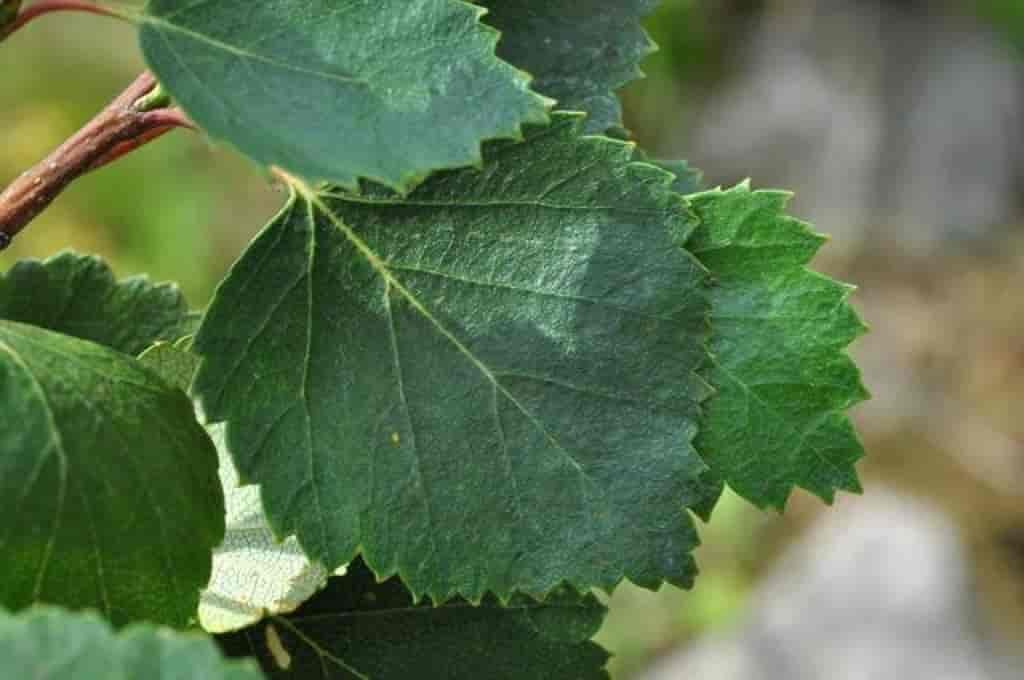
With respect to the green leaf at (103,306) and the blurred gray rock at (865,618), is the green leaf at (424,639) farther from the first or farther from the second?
the blurred gray rock at (865,618)

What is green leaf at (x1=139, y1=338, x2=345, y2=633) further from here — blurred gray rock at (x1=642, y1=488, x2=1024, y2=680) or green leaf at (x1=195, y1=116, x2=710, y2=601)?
blurred gray rock at (x1=642, y1=488, x2=1024, y2=680)

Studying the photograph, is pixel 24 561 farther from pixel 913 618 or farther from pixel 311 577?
pixel 913 618

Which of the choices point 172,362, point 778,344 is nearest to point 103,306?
point 172,362

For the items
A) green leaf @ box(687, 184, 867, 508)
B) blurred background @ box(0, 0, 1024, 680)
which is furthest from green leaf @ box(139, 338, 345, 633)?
blurred background @ box(0, 0, 1024, 680)

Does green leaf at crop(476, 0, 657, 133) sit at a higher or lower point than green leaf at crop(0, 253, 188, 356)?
higher

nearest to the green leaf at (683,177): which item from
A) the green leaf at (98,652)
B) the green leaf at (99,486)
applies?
the green leaf at (99,486)

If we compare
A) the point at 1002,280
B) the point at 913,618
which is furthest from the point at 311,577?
the point at 1002,280

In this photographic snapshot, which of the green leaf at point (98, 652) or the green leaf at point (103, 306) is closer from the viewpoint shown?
the green leaf at point (98, 652)
